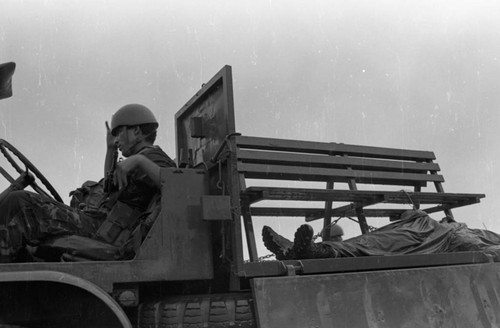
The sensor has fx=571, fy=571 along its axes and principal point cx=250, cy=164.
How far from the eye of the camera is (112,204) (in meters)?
4.18

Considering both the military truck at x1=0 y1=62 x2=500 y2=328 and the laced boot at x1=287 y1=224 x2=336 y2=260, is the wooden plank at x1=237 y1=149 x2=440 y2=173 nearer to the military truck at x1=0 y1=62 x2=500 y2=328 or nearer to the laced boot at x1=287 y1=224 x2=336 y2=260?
the military truck at x1=0 y1=62 x2=500 y2=328

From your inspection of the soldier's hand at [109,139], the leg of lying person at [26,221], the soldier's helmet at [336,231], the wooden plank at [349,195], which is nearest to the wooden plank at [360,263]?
the wooden plank at [349,195]

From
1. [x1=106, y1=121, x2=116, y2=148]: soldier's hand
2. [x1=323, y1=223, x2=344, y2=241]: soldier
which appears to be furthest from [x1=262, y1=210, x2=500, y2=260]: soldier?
[x1=323, y1=223, x2=344, y2=241]: soldier

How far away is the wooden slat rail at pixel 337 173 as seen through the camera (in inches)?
152

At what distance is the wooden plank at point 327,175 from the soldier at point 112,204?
66 cm

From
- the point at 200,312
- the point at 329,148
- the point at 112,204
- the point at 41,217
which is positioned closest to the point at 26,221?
the point at 41,217

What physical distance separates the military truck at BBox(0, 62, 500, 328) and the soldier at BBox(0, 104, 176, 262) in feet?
0.75

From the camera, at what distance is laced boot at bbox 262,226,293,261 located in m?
4.26

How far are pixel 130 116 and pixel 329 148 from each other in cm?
161

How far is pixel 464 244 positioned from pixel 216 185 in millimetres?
2160

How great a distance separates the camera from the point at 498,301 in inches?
163

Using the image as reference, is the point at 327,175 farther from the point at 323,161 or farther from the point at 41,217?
the point at 41,217

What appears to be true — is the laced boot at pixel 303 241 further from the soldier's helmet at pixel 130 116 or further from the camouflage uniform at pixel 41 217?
the soldier's helmet at pixel 130 116

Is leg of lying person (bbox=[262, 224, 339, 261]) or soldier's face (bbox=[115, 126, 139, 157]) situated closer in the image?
leg of lying person (bbox=[262, 224, 339, 261])
